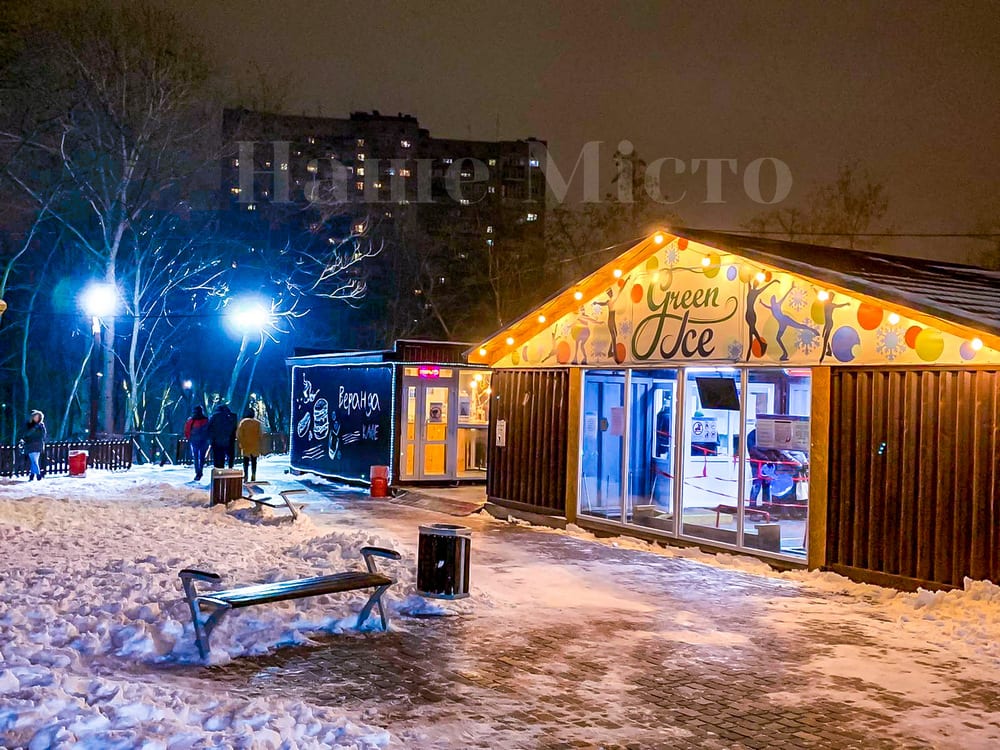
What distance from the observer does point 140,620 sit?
757 cm

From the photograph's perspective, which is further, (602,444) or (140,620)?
(602,444)

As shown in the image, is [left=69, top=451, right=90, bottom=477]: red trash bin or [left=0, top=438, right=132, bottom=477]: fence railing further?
[left=69, top=451, right=90, bottom=477]: red trash bin

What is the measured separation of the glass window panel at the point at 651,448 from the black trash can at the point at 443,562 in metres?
5.03

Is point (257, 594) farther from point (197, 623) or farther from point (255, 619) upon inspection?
point (255, 619)

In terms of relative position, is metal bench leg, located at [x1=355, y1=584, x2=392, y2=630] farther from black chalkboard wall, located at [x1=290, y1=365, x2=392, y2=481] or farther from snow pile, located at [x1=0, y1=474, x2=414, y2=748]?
black chalkboard wall, located at [x1=290, y1=365, x2=392, y2=481]

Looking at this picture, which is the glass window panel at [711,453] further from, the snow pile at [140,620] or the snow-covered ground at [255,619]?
the snow pile at [140,620]

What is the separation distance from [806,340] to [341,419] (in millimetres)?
13242

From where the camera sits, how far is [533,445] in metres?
16.2

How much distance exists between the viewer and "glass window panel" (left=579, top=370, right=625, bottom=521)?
14.7 metres

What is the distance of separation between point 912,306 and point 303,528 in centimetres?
897

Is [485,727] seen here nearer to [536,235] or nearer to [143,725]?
[143,725]

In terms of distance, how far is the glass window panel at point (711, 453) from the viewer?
500 inches

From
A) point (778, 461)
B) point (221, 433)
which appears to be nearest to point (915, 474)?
point (778, 461)

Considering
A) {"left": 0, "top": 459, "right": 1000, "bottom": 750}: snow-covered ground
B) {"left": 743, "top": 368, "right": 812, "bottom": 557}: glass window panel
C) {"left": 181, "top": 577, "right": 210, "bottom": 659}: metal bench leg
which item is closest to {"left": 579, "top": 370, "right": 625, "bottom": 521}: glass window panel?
{"left": 0, "top": 459, "right": 1000, "bottom": 750}: snow-covered ground
